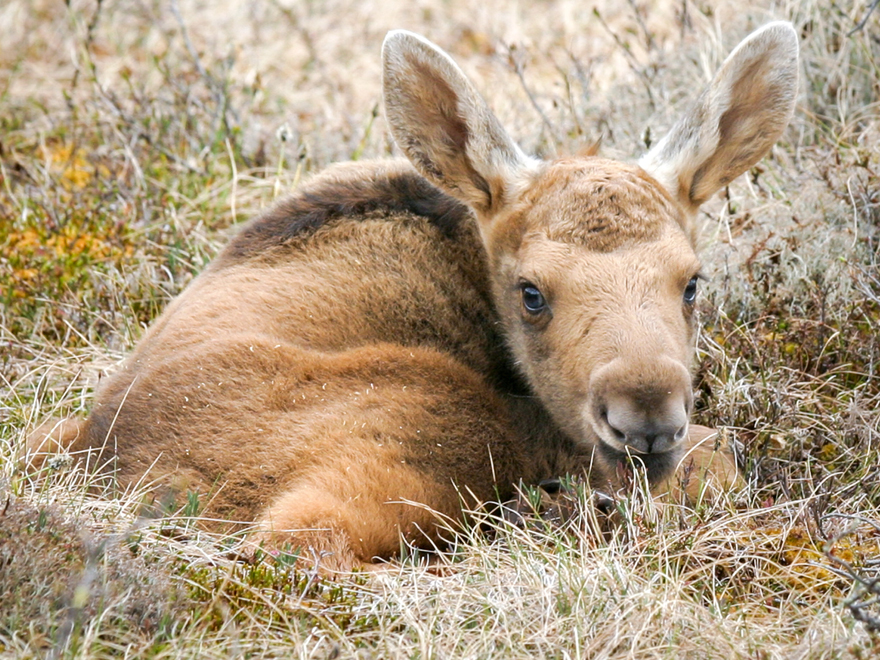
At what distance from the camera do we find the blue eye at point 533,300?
5.10 meters

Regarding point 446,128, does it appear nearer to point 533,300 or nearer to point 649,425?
point 533,300

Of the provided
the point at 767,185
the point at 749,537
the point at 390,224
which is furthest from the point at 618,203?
the point at 767,185

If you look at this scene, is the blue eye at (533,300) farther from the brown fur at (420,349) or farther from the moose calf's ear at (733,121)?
the moose calf's ear at (733,121)

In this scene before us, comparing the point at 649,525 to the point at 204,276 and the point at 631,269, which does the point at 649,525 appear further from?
the point at 204,276

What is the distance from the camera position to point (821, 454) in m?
5.75

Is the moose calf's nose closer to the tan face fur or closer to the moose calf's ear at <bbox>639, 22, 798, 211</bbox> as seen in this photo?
the tan face fur

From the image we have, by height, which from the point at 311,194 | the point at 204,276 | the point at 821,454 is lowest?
the point at 821,454

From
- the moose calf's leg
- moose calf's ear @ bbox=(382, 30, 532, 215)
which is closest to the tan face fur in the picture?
moose calf's ear @ bbox=(382, 30, 532, 215)

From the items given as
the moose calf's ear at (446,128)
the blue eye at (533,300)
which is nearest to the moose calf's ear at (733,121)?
the moose calf's ear at (446,128)

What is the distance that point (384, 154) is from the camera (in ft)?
29.7

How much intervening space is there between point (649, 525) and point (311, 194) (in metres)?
2.42

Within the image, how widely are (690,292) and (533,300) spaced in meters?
0.73

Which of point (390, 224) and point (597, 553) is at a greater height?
point (390, 224)

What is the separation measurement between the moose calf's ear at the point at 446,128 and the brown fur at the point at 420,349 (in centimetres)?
1
